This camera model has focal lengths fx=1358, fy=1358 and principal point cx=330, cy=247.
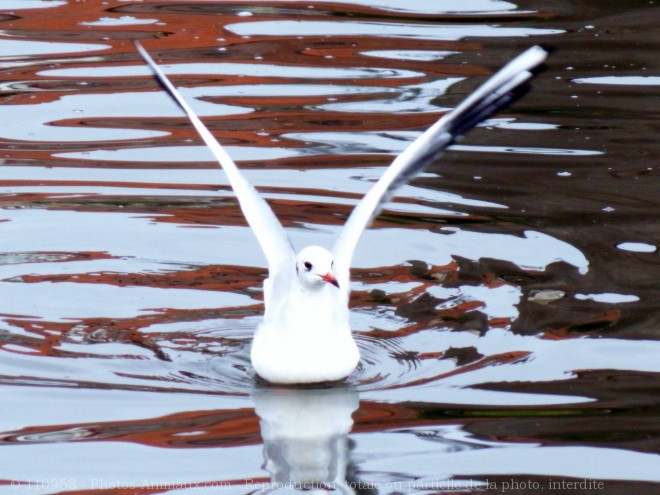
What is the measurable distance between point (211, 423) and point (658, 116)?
6.81 metres

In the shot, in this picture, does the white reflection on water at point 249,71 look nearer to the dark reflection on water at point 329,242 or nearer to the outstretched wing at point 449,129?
the dark reflection on water at point 329,242

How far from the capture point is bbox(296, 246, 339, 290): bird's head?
6891mm

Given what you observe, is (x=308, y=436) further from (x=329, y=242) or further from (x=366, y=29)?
(x=366, y=29)

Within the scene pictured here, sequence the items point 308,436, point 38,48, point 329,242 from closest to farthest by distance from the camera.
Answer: point 308,436 → point 329,242 → point 38,48

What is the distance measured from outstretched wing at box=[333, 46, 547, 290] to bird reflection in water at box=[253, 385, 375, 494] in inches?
41.0

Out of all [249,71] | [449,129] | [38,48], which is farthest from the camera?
[38,48]

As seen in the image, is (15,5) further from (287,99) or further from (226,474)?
(226,474)

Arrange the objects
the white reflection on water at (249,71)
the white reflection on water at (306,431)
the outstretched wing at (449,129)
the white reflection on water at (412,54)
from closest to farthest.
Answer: the white reflection on water at (306,431) → the outstretched wing at (449,129) → the white reflection on water at (249,71) → the white reflection on water at (412,54)

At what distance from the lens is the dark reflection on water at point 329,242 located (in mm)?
6355

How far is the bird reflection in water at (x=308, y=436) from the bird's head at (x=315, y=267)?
0.57 meters

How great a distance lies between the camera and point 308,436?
21.4 feet

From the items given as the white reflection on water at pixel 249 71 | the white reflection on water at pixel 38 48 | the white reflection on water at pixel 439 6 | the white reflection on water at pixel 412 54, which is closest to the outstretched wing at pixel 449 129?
the white reflection on water at pixel 249 71

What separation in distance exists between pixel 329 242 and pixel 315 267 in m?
2.47

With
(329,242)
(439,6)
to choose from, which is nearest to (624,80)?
(439,6)
